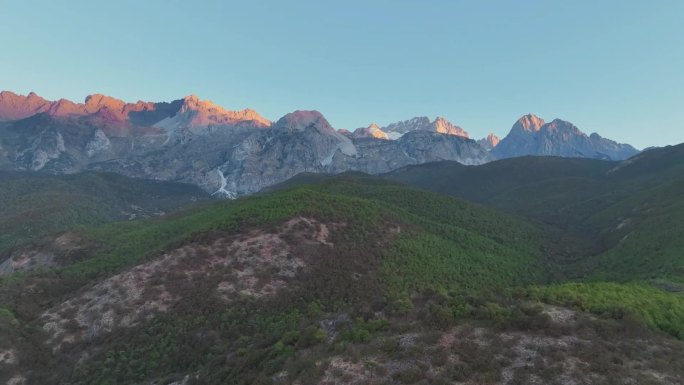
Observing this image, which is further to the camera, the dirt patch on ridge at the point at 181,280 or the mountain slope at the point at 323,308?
the dirt patch on ridge at the point at 181,280

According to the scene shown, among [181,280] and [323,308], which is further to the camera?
[181,280]

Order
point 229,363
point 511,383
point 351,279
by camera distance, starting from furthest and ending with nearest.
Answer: point 351,279
point 229,363
point 511,383

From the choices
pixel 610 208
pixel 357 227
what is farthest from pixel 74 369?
pixel 610 208

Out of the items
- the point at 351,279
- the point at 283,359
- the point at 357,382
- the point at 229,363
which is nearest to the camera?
the point at 357,382

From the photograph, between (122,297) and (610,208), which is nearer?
(122,297)

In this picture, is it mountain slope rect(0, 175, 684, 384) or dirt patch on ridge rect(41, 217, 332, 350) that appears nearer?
mountain slope rect(0, 175, 684, 384)

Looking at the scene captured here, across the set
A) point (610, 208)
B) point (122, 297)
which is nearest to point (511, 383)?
point (122, 297)

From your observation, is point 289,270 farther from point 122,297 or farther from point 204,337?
point 122,297

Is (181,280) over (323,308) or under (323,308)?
over

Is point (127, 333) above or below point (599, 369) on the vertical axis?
below

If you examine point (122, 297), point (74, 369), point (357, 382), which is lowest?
point (74, 369)
